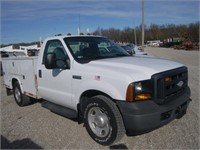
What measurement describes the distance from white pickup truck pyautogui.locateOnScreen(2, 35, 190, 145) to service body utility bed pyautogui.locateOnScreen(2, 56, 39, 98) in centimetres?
11

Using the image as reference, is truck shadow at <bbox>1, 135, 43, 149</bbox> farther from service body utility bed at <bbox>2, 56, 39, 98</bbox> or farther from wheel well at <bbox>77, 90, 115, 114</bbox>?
service body utility bed at <bbox>2, 56, 39, 98</bbox>

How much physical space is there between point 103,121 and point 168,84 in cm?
131

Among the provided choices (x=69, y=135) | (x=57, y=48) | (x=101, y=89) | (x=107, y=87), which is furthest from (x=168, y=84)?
(x=57, y=48)

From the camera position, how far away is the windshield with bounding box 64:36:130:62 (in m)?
5.06

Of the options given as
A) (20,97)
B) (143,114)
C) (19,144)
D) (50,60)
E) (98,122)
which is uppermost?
(50,60)

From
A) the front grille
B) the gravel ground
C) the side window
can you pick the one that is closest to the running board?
the gravel ground

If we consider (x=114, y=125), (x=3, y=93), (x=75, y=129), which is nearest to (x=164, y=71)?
(x=114, y=125)

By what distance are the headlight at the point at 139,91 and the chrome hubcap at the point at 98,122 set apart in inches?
27.4

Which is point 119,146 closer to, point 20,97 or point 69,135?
point 69,135

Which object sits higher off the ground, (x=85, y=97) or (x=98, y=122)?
(x=85, y=97)

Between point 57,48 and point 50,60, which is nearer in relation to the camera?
point 50,60

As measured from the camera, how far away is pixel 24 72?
261 inches

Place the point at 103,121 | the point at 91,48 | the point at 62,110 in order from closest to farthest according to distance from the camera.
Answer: the point at 103,121 < the point at 62,110 < the point at 91,48

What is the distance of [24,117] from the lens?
20.5 ft
